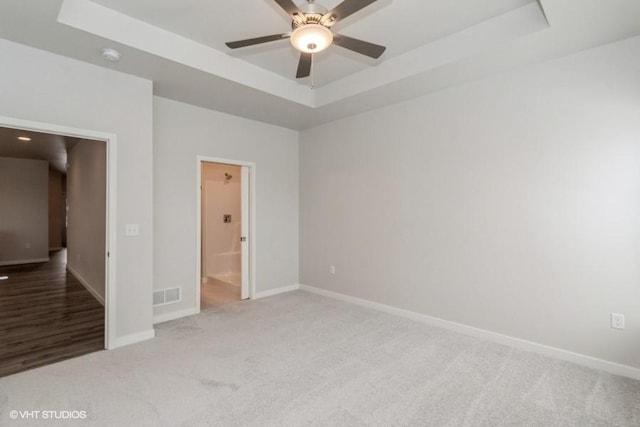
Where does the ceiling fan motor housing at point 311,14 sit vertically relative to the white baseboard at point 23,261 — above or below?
above

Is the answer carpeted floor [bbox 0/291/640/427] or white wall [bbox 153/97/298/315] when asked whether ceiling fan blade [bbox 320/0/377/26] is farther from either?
white wall [bbox 153/97/298/315]

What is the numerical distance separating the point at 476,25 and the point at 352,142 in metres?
2.15

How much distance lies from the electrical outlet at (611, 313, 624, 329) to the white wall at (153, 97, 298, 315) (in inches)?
160

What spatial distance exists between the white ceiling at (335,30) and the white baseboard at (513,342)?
2.73 meters

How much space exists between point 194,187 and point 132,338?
194 cm

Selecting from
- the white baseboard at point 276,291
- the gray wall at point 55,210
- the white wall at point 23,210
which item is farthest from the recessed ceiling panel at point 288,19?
the gray wall at point 55,210

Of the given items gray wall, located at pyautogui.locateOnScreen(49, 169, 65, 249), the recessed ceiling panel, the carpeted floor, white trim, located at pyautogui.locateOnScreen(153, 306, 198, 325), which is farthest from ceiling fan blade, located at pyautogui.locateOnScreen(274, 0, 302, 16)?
gray wall, located at pyautogui.locateOnScreen(49, 169, 65, 249)

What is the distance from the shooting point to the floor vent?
12.4 ft

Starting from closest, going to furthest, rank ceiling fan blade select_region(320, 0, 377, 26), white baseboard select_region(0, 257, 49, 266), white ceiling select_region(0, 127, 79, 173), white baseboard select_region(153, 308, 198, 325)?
ceiling fan blade select_region(320, 0, 377, 26)
white baseboard select_region(153, 308, 198, 325)
white ceiling select_region(0, 127, 79, 173)
white baseboard select_region(0, 257, 49, 266)

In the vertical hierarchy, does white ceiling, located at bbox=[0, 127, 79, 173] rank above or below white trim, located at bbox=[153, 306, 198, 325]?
above

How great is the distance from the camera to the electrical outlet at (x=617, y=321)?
101 inches

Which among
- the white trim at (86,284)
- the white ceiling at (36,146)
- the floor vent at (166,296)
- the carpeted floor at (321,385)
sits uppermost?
the white ceiling at (36,146)

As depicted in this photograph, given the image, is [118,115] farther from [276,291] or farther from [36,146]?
[36,146]

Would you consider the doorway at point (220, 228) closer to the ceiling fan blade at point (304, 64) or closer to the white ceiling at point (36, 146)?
the white ceiling at point (36, 146)
